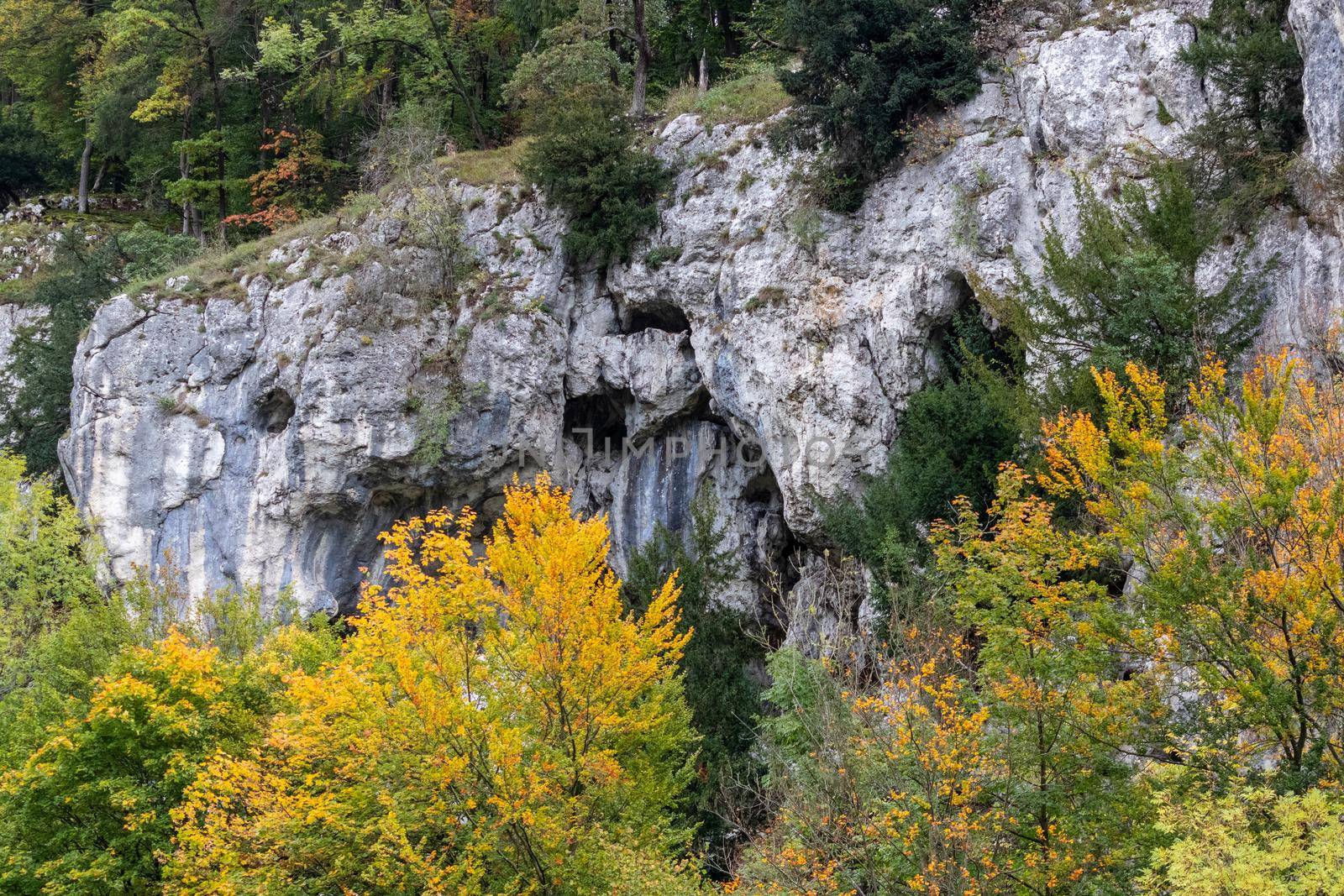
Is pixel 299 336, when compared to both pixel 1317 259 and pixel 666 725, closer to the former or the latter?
pixel 666 725

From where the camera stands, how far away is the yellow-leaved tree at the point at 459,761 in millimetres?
9531

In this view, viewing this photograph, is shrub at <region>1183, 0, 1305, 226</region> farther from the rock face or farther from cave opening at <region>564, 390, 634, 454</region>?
cave opening at <region>564, 390, 634, 454</region>

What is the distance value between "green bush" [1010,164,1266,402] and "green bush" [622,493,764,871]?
544cm

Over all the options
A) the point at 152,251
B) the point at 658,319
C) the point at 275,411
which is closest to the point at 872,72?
the point at 658,319

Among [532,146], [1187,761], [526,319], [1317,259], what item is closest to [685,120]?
[532,146]

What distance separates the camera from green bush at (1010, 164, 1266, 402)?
1244cm

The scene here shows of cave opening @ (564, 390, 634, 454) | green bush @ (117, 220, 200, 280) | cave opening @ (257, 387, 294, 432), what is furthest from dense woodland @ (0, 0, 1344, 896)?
green bush @ (117, 220, 200, 280)

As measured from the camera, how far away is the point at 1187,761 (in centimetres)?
796

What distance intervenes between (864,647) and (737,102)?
39.3 feet

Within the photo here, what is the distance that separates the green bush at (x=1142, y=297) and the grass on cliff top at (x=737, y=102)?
8621 mm

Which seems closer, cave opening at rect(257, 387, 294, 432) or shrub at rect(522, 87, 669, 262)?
shrub at rect(522, 87, 669, 262)

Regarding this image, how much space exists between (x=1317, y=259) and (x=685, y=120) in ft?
40.6

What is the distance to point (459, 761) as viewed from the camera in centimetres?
918

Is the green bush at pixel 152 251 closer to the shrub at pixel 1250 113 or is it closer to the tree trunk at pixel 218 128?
the tree trunk at pixel 218 128
